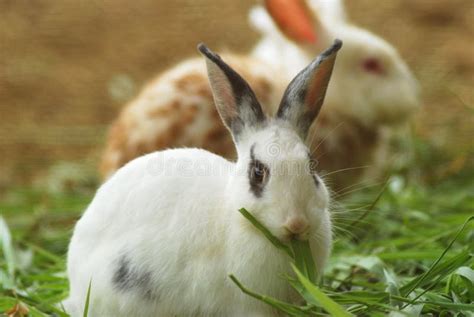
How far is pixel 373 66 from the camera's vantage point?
3568mm

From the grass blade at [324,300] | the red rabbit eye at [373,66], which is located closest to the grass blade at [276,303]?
the grass blade at [324,300]

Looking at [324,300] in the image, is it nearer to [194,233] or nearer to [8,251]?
[194,233]

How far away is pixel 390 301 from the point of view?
1831 mm

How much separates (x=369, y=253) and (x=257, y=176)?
962 mm

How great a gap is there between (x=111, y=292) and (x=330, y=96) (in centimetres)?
191

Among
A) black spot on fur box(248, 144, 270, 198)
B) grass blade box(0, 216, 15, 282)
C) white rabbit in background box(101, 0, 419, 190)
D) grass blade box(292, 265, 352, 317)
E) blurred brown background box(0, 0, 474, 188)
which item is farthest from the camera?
blurred brown background box(0, 0, 474, 188)

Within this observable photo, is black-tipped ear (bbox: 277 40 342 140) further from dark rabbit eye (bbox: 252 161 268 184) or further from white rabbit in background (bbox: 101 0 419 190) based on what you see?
white rabbit in background (bbox: 101 0 419 190)

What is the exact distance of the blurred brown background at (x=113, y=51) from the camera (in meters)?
4.56

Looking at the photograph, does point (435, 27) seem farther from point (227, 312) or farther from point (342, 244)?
point (227, 312)

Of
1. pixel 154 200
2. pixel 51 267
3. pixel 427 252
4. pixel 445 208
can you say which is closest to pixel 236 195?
pixel 154 200

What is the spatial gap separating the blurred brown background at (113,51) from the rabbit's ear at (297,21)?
1243 mm

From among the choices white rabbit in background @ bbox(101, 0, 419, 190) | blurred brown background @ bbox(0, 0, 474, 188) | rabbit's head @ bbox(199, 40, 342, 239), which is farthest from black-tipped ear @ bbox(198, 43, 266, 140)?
blurred brown background @ bbox(0, 0, 474, 188)

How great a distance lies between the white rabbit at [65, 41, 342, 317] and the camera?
177cm

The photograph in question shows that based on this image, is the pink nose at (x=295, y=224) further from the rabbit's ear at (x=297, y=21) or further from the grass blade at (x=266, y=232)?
the rabbit's ear at (x=297, y=21)
